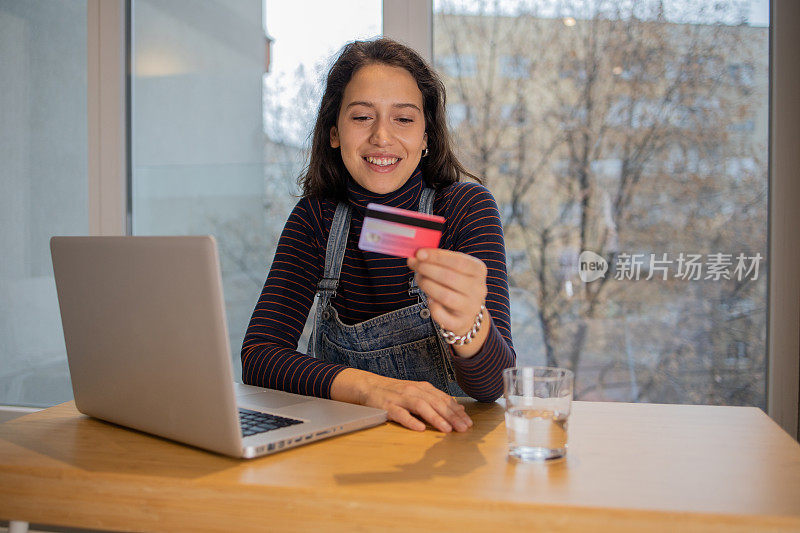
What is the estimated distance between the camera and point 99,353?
2.61 ft

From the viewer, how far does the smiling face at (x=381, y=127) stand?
1289 mm

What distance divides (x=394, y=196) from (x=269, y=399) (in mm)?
548

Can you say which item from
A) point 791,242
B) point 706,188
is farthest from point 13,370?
point 791,242

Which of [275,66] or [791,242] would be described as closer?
[791,242]

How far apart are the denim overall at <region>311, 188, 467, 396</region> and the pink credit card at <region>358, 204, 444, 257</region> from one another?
1.84 feet

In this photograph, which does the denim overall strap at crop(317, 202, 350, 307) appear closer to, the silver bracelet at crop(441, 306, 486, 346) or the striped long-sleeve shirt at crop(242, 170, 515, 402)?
the striped long-sleeve shirt at crop(242, 170, 515, 402)

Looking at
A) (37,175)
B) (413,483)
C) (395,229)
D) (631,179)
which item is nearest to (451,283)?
(395,229)

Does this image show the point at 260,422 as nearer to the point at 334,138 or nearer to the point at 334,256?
the point at 334,256

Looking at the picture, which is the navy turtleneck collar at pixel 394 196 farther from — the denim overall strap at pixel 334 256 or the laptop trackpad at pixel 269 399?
the laptop trackpad at pixel 269 399

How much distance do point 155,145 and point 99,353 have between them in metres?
1.78

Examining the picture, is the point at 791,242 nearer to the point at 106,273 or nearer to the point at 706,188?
the point at 706,188

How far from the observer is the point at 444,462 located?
69cm

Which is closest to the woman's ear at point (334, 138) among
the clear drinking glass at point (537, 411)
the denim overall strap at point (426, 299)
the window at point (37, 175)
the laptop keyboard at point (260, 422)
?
the denim overall strap at point (426, 299)

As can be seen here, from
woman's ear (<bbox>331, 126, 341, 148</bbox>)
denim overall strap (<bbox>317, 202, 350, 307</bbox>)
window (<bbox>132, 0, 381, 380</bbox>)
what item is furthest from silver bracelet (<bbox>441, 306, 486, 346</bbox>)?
window (<bbox>132, 0, 381, 380</bbox>)
